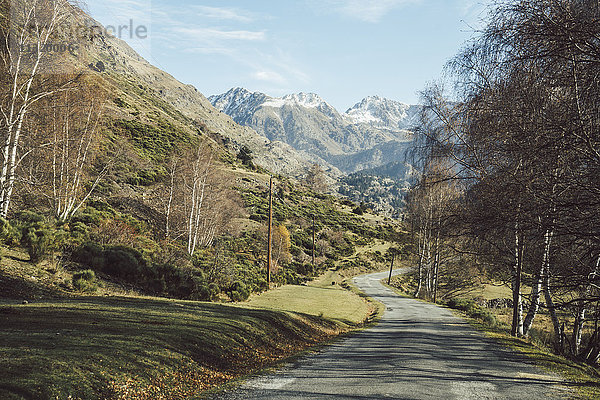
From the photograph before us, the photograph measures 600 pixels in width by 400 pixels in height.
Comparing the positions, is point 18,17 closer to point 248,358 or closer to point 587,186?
point 248,358

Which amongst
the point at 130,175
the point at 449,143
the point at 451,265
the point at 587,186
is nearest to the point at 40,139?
the point at 449,143

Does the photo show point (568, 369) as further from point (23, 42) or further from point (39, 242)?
point (23, 42)

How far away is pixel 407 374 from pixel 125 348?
581cm

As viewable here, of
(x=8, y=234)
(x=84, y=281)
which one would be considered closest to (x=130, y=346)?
(x=84, y=281)

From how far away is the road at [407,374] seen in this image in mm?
6922

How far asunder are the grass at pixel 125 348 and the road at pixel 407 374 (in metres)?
1.39

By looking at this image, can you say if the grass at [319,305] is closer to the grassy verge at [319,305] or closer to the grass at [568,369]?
the grassy verge at [319,305]

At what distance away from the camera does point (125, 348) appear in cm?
782

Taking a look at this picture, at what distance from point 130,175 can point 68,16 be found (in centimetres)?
3337

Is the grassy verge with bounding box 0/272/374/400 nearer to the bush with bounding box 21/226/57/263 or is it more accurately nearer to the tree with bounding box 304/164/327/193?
the bush with bounding box 21/226/57/263

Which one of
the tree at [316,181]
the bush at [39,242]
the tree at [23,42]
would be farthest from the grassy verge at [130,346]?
the tree at [316,181]

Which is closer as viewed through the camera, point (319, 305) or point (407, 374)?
point (407, 374)

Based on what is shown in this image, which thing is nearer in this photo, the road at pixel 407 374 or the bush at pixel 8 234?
the road at pixel 407 374

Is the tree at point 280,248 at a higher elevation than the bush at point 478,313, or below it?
higher
